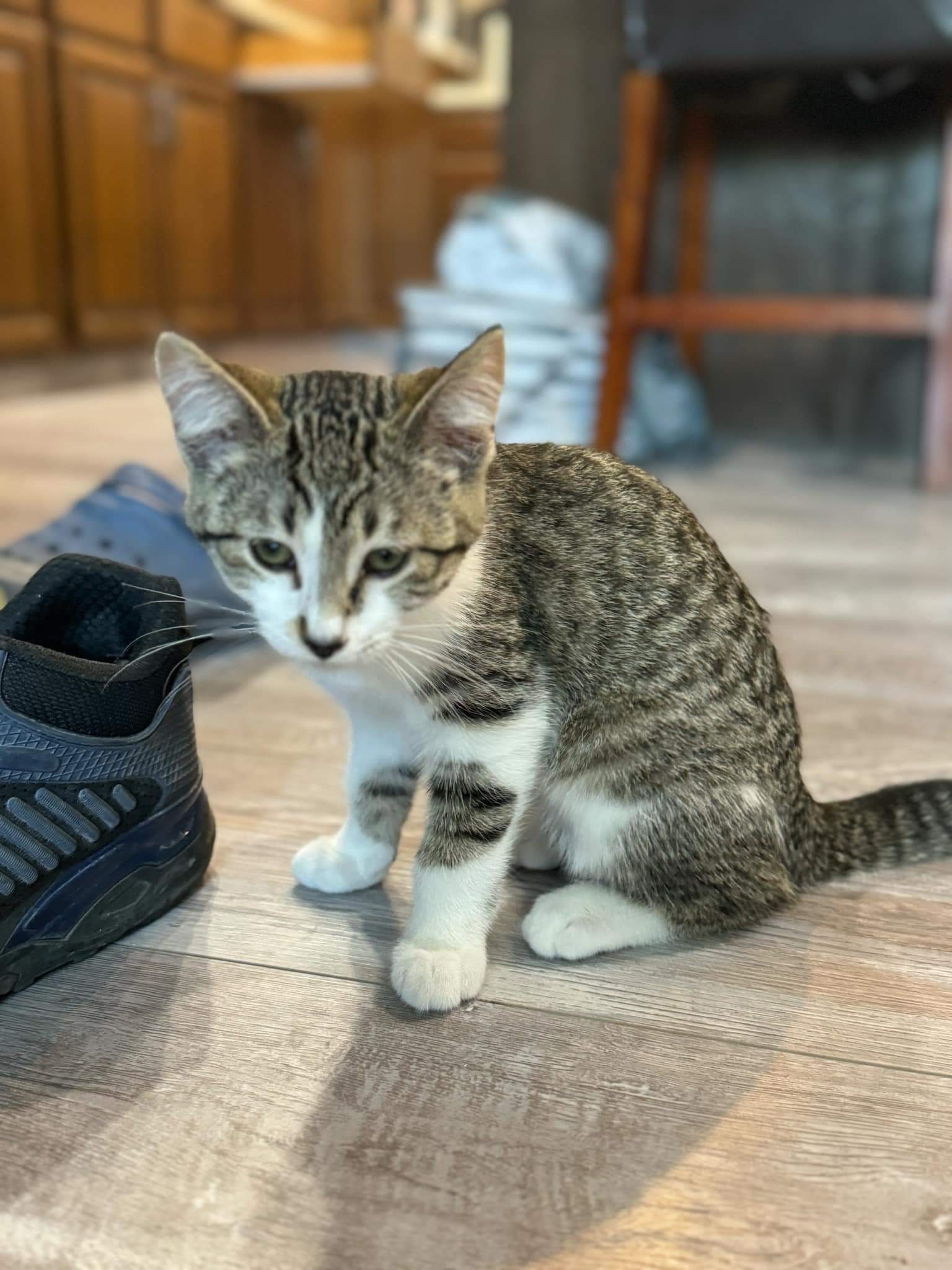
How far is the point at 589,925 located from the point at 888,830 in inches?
12.3

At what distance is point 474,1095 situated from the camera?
763 mm

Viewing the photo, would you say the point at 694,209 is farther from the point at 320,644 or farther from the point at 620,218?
the point at 320,644

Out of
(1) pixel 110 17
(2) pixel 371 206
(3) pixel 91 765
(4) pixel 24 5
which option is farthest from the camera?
(2) pixel 371 206

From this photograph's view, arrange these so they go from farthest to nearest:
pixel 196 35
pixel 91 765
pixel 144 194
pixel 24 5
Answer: pixel 196 35, pixel 144 194, pixel 24 5, pixel 91 765

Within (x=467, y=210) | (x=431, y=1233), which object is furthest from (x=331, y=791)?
(x=467, y=210)

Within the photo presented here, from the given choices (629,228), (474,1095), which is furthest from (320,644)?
(629,228)

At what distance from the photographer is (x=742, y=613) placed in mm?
1007

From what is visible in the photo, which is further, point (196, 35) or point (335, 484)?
point (196, 35)

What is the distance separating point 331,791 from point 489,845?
36 centimetres

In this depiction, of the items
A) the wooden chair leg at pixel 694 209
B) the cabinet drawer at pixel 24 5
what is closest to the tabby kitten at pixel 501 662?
the wooden chair leg at pixel 694 209

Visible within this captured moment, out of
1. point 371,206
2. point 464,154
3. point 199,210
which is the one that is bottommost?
point 199,210

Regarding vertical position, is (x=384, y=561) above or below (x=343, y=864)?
above

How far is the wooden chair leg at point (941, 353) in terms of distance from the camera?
2664 mm

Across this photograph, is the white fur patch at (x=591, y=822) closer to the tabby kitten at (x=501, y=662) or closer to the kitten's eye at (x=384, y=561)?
the tabby kitten at (x=501, y=662)
